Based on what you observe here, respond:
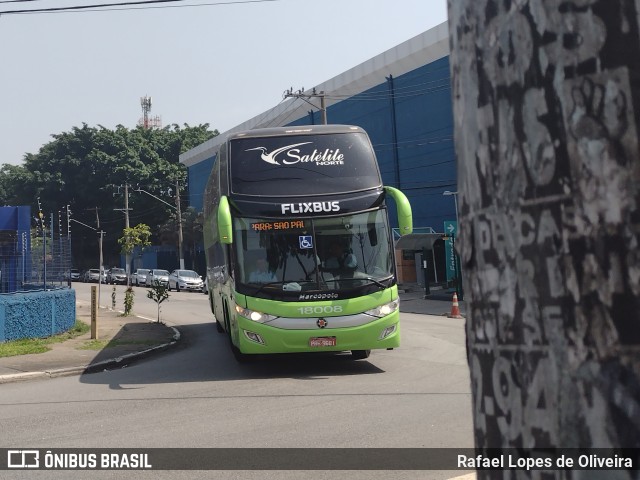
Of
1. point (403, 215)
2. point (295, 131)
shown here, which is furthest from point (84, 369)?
point (403, 215)

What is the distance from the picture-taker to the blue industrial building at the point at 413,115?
109 feet

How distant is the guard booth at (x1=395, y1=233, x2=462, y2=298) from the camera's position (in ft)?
99.9

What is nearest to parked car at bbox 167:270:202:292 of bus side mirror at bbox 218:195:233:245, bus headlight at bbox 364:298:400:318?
bus side mirror at bbox 218:195:233:245

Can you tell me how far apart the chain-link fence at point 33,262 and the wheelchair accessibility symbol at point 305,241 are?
8923mm

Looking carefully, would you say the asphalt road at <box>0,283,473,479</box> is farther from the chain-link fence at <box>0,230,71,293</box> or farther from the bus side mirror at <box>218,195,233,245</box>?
the chain-link fence at <box>0,230,71,293</box>

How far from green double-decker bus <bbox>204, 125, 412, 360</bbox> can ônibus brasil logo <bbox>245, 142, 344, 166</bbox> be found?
0.7 inches

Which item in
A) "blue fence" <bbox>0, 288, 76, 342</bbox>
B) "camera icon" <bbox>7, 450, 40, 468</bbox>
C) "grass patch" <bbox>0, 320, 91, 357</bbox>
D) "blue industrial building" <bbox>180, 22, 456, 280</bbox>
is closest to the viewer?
"camera icon" <bbox>7, 450, 40, 468</bbox>

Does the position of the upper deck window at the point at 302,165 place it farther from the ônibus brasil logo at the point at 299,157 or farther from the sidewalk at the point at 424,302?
the sidewalk at the point at 424,302

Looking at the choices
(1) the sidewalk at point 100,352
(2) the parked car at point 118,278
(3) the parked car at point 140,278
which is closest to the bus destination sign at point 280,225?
(1) the sidewalk at point 100,352

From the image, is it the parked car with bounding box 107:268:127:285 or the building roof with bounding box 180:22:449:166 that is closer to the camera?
the building roof with bounding box 180:22:449:166

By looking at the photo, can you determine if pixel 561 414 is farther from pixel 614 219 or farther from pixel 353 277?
pixel 353 277

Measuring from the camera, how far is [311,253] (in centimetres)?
1034

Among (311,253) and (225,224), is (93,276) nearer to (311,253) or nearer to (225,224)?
(225,224)

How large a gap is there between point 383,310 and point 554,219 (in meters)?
9.29
